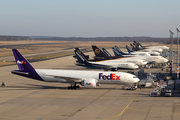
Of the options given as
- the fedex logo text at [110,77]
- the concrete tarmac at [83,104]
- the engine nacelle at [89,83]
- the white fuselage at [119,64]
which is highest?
the white fuselage at [119,64]

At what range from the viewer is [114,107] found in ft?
122

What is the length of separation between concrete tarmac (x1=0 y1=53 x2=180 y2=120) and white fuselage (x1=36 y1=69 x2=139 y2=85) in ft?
6.61

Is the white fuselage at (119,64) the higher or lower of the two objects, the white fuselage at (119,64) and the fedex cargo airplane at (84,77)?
the higher

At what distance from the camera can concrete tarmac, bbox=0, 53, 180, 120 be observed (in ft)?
107

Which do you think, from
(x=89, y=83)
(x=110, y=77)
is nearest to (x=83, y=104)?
(x=89, y=83)

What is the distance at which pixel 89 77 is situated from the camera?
51469 millimetres

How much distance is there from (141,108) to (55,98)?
15.6 meters

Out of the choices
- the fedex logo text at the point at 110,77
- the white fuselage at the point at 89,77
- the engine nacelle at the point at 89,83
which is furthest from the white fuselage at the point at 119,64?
the engine nacelle at the point at 89,83

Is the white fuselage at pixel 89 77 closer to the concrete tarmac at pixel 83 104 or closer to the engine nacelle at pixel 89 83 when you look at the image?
the engine nacelle at pixel 89 83

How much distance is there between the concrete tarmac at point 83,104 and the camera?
32.7 metres

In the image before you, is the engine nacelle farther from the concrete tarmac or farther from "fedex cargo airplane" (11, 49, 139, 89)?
the concrete tarmac

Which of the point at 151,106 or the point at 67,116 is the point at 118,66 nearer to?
the point at 151,106

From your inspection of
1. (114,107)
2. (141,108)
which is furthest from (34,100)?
(141,108)

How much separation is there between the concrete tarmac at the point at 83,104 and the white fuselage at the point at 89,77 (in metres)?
2.02
